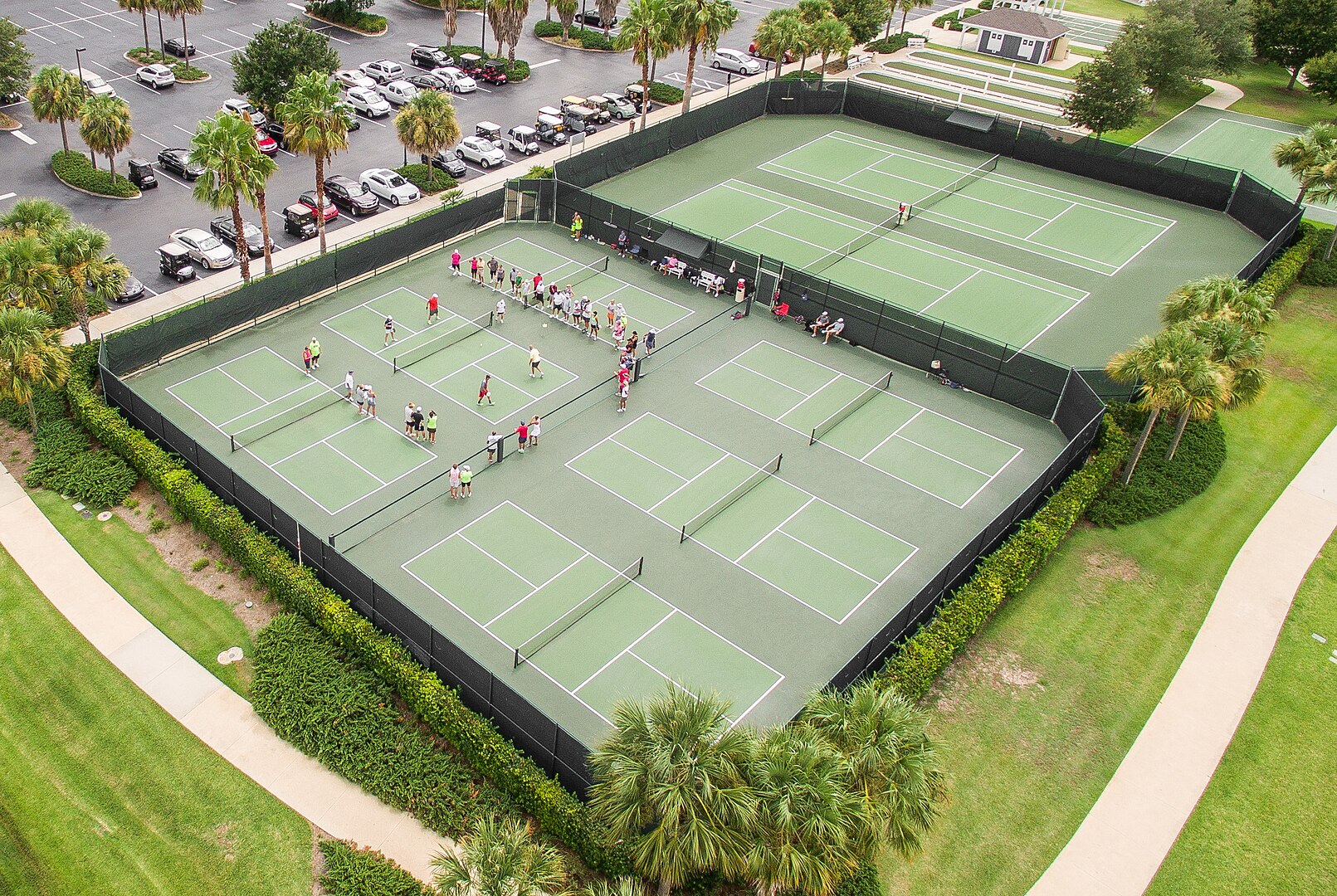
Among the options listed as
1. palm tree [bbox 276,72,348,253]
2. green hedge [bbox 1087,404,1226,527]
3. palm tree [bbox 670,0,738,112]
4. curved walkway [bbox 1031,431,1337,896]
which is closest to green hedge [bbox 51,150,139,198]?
palm tree [bbox 276,72,348,253]

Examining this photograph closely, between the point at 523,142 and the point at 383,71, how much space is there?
13563 mm

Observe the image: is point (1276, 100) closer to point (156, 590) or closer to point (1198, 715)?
point (1198, 715)

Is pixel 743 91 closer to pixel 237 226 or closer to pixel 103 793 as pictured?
pixel 237 226

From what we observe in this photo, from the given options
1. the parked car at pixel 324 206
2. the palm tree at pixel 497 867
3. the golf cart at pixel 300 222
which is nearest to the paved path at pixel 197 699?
the palm tree at pixel 497 867

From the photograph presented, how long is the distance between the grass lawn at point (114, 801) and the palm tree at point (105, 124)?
1151 inches

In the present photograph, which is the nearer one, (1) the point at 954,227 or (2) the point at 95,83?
(1) the point at 954,227

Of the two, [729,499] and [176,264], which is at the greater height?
[176,264]

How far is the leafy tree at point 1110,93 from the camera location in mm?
59688

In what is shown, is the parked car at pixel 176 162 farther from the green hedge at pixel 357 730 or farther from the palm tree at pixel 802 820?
the palm tree at pixel 802 820

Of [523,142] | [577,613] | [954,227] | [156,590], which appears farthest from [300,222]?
[954,227]

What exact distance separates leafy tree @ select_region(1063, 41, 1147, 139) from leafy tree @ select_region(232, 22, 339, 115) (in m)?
43.2

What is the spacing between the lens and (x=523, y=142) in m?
58.5

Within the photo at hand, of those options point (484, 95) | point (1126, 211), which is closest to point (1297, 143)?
point (1126, 211)

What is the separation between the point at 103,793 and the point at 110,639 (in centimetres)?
529
